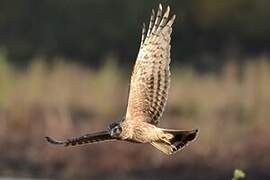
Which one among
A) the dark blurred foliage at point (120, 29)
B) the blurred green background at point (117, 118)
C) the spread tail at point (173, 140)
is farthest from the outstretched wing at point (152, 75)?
the dark blurred foliage at point (120, 29)

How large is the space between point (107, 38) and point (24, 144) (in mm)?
14363

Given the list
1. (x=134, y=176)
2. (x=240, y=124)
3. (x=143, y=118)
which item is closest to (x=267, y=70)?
(x=240, y=124)

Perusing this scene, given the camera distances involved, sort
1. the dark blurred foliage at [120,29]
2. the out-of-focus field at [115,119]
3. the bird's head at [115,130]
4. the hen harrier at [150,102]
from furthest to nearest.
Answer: the dark blurred foliage at [120,29]
the out-of-focus field at [115,119]
the hen harrier at [150,102]
the bird's head at [115,130]

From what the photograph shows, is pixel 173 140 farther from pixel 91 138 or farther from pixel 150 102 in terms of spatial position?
pixel 91 138

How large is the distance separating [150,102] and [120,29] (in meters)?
23.1

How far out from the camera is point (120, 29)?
105 feet

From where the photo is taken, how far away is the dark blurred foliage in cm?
3027

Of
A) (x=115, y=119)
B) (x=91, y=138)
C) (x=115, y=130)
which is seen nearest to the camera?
(x=115, y=130)

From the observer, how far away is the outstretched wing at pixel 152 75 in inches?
345

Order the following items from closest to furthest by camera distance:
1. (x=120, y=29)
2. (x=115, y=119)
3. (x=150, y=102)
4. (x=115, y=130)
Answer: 1. (x=115, y=130)
2. (x=150, y=102)
3. (x=115, y=119)
4. (x=120, y=29)

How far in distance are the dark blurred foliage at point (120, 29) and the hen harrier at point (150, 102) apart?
19402 mm

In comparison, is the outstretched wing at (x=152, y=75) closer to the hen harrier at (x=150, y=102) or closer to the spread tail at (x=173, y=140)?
the hen harrier at (x=150, y=102)

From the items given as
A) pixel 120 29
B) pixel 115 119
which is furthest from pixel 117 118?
pixel 120 29

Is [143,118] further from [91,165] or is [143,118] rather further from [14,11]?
[14,11]
